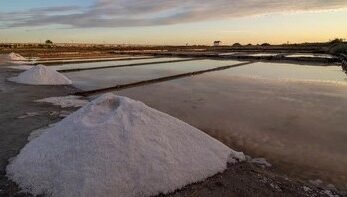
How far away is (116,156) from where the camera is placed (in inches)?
115

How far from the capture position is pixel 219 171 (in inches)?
A: 127

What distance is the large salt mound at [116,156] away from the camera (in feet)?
9.05

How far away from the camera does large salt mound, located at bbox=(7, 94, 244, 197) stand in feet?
9.05

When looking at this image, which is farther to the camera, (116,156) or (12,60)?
(12,60)

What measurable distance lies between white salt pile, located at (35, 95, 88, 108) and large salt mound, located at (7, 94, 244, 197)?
286 centimetres

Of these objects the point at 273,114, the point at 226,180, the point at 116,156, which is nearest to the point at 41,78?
the point at 273,114

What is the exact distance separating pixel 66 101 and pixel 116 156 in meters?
3.96

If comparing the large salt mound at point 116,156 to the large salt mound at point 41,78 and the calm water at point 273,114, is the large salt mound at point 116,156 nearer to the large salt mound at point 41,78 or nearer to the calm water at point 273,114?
the calm water at point 273,114

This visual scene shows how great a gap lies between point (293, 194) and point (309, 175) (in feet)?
1.80

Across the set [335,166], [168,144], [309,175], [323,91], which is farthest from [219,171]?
[323,91]

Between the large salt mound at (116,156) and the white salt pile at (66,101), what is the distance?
113 inches

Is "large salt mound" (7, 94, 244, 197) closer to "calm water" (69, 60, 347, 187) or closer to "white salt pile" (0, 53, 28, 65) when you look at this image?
"calm water" (69, 60, 347, 187)

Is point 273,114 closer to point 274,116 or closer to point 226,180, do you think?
point 274,116

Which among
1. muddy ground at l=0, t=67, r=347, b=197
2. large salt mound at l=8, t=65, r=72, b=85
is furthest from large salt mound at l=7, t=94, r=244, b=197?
large salt mound at l=8, t=65, r=72, b=85
